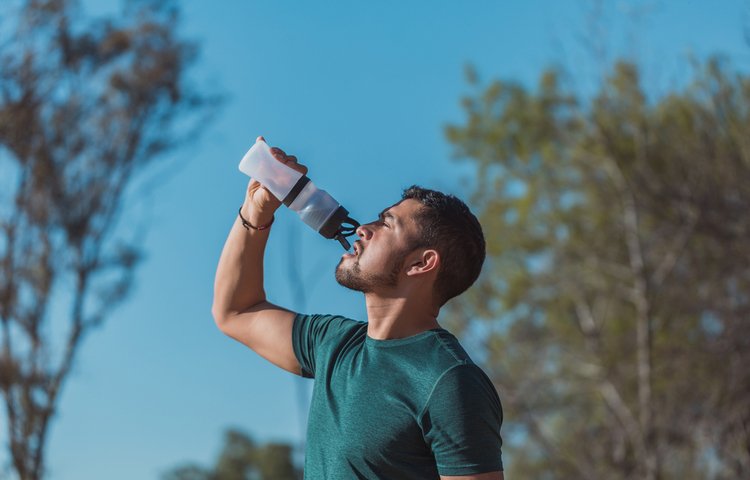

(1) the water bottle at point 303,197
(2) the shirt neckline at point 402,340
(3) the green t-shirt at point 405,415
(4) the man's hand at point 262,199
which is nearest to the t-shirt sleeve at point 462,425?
(3) the green t-shirt at point 405,415

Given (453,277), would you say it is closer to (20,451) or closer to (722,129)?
(722,129)

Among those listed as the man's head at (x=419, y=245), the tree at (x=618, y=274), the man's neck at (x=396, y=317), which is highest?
the tree at (x=618, y=274)

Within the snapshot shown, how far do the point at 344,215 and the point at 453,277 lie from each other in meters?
0.28

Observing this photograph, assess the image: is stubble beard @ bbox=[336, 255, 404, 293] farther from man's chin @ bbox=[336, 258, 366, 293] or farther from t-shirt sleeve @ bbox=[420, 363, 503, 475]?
t-shirt sleeve @ bbox=[420, 363, 503, 475]

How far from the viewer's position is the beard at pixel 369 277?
1.85m

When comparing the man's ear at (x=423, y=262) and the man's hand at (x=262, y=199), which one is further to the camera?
the man's hand at (x=262, y=199)

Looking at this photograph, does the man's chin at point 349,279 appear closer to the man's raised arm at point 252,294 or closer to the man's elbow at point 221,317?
the man's raised arm at point 252,294

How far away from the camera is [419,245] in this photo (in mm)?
1862

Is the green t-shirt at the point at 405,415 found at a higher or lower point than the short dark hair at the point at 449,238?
lower

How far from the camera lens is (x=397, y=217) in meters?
1.90

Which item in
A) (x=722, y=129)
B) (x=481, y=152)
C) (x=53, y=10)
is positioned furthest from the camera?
(x=481, y=152)

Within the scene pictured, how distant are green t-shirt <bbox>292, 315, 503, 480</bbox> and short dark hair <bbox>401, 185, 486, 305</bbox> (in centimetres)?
14

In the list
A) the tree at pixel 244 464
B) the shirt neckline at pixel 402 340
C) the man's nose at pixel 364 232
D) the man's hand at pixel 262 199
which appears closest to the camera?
the shirt neckline at pixel 402 340

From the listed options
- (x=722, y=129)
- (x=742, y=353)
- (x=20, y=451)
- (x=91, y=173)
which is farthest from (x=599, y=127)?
(x=20, y=451)
